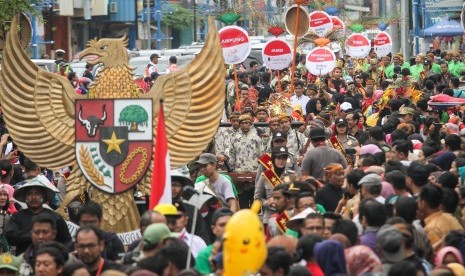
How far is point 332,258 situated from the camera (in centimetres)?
1034

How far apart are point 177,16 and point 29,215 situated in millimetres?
56331

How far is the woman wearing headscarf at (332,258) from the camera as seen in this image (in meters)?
10.3

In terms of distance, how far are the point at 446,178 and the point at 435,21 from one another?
35.3 metres

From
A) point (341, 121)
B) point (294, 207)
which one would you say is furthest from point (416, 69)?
point (294, 207)

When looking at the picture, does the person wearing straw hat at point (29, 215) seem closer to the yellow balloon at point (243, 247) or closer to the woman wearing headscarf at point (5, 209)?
the woman wearing headscarf at point (5, 209)

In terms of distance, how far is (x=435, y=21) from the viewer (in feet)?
158

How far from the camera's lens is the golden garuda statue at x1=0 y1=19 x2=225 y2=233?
1476 centimetres

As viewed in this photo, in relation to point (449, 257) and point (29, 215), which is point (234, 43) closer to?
point (29, 215)

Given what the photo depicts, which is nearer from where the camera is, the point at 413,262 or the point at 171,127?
the point at 413,262

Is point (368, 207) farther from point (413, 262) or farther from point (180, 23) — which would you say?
point (180, 23)

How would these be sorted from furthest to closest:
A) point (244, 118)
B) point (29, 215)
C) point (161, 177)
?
point (244, 118)
point (29, 215)
point (161, 177)

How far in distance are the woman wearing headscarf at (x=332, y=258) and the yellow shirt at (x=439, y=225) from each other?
1.78 metres

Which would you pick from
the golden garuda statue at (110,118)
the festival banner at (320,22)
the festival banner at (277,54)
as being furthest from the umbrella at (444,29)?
the golden garuda statue at (110,118)

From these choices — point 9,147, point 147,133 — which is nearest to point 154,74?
point 9,147
